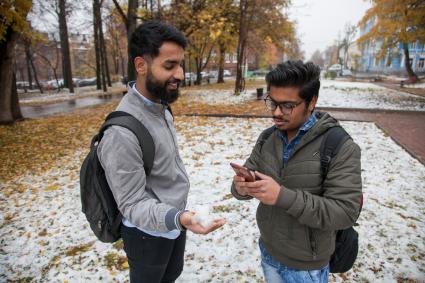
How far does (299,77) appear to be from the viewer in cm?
152

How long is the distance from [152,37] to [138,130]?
A: 0.56 metres

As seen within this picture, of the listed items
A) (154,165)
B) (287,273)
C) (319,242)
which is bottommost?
(287,273)

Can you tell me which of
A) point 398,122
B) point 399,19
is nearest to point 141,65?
point 398,122

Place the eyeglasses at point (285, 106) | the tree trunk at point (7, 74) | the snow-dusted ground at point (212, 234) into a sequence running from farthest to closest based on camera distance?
the tree trunk at point (7, 74) < the snow-dusted ground at point (212, 234) < the eyeglasses at point (285, 106)

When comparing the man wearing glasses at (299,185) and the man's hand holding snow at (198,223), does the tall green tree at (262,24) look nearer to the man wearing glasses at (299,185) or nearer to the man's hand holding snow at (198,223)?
the man wearing glasses at (299,185)

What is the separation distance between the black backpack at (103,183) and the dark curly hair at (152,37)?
1.33 ft

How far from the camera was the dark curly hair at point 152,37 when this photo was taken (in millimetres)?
1618

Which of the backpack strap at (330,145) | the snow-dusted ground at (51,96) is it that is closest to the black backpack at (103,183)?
the backpack strap at (330,145)

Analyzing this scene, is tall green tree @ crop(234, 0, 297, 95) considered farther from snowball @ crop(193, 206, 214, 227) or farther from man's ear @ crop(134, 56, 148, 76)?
snowball @ crop(193, 206, 214, 227)

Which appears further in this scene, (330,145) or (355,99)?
(355,99)

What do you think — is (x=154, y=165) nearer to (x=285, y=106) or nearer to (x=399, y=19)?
(x=285, y=106)

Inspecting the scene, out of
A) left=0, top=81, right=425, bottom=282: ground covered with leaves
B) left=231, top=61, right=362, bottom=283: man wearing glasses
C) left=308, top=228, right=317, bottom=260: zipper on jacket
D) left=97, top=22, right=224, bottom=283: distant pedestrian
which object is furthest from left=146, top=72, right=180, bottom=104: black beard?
left=308, top=228, right=317, bottom=260: zipper on jacket

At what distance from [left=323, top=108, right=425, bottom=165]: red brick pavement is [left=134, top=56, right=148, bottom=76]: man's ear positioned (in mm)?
6384

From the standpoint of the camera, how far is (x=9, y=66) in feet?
32.6
